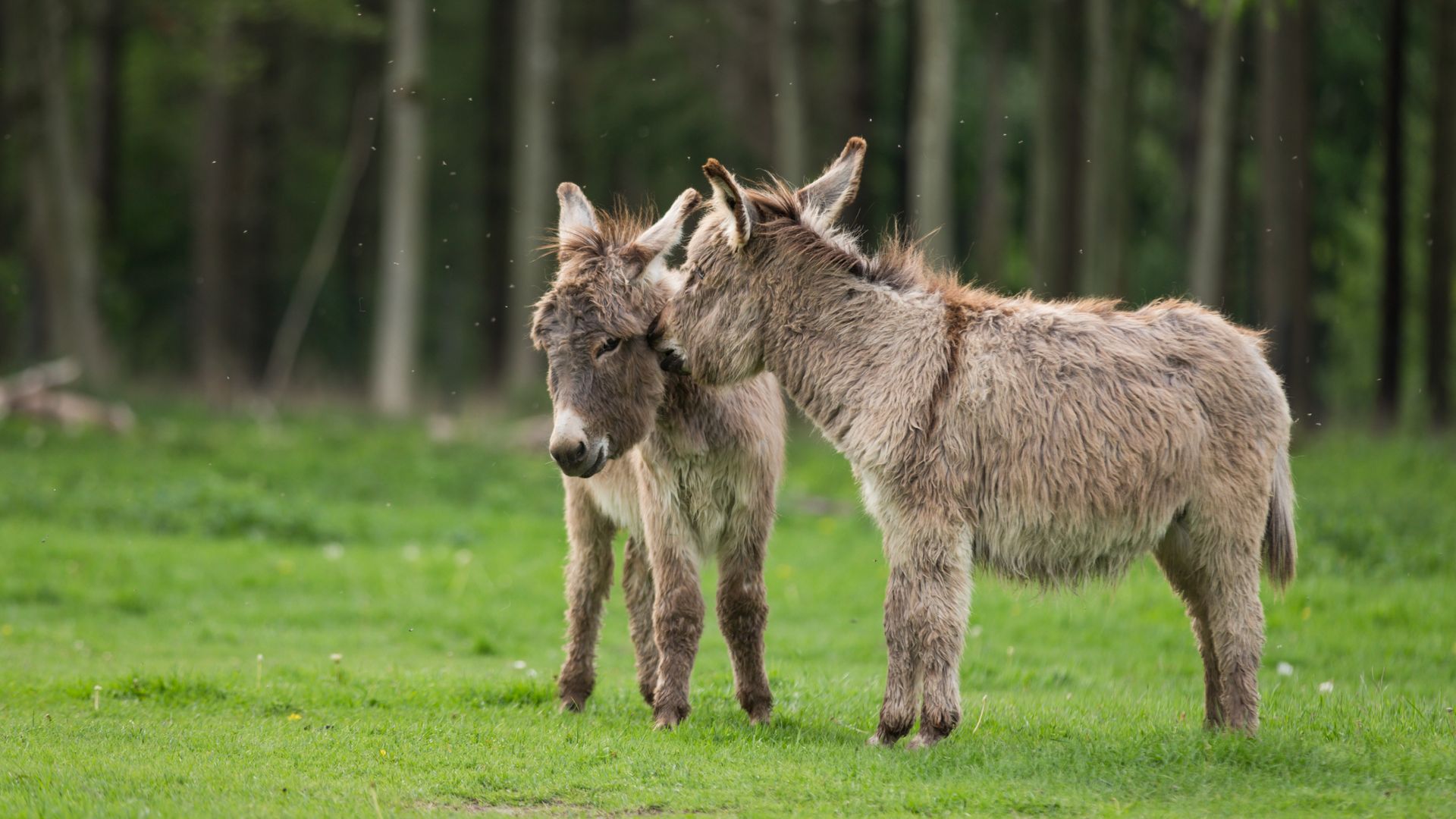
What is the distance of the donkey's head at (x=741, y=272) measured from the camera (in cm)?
654

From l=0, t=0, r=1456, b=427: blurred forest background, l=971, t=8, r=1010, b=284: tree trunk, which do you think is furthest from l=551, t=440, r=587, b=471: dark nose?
l=971, t=8, r=1010, b=284: tree trunk

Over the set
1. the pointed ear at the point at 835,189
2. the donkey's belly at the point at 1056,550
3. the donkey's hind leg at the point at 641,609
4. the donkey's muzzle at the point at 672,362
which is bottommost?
the donkey's hind leg at the point at 641,609

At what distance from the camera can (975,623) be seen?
10.5m

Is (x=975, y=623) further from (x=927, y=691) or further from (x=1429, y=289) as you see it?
(x=1429, y=289)

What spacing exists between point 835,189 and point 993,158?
84.2 feet

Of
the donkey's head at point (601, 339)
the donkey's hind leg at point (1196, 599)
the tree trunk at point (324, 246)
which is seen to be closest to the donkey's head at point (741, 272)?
the donkey's head at point (601, 339)

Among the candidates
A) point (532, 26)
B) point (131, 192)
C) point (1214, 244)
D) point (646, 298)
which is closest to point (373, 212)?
point (131, 192)

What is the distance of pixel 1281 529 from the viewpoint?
660cm

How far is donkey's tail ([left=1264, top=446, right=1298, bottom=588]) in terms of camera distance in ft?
21.5

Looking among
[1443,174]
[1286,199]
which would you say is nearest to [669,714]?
[1286,199]

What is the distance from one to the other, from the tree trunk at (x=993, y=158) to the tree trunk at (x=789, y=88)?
490 cm

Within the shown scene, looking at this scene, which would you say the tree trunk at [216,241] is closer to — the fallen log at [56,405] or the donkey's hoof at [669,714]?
the fallen log at [56,405]

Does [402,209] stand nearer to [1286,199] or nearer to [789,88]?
[789,88]

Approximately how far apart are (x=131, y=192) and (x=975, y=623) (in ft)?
120
